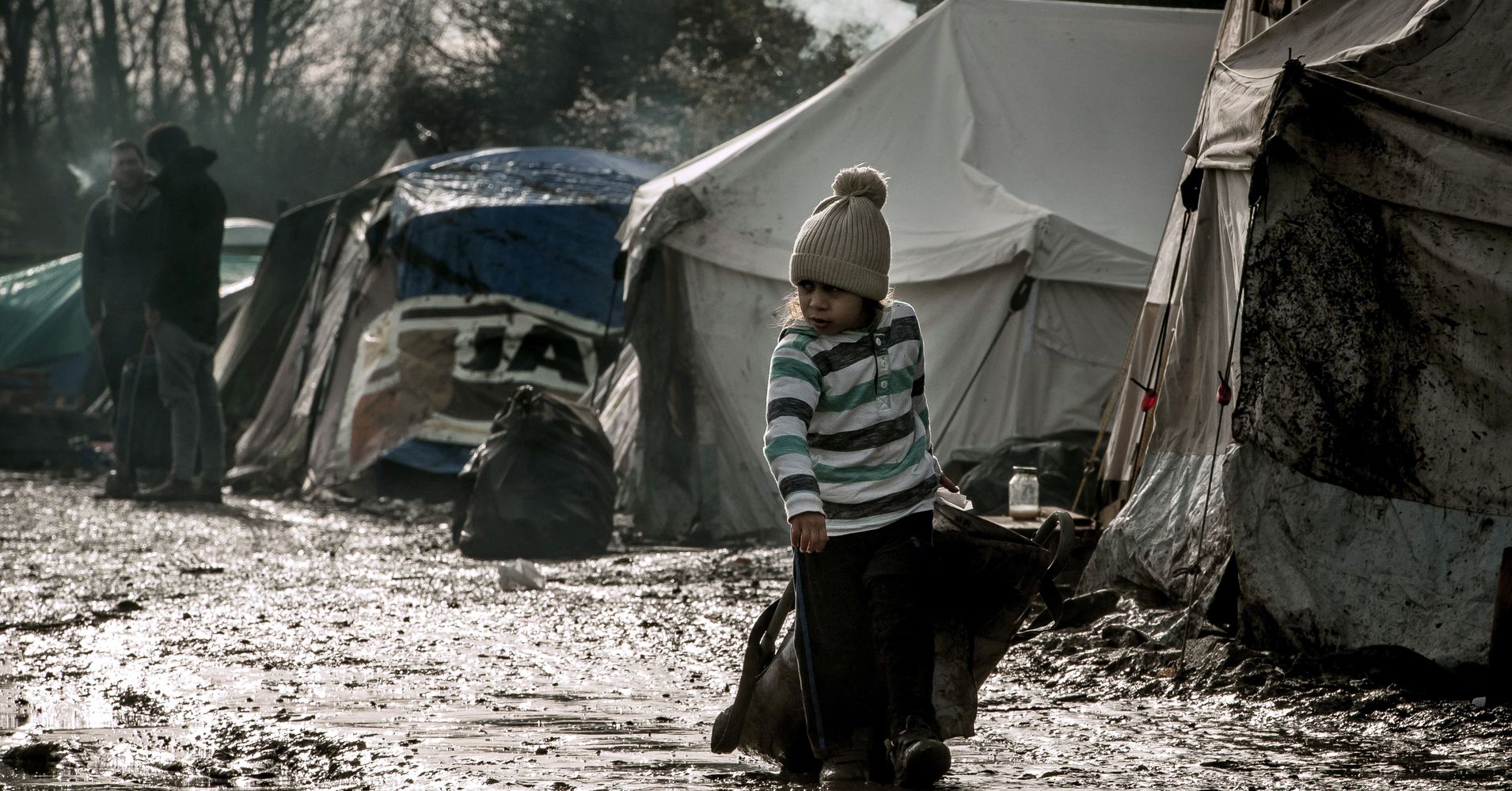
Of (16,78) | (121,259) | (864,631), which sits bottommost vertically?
(864,631)

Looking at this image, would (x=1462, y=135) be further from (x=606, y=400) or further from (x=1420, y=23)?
(x=606, y=400)

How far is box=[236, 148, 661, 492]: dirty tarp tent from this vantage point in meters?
11.9

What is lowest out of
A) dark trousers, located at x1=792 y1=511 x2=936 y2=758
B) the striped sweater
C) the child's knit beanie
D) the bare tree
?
dark trousers, located at x1=792 y1=511 x2=936 y2=758

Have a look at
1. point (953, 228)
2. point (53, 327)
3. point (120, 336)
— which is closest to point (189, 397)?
point (120, 336)

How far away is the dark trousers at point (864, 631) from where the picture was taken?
3279mm

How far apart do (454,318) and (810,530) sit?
9.19 m

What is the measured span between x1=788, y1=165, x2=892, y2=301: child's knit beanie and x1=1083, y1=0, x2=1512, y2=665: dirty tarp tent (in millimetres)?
1830

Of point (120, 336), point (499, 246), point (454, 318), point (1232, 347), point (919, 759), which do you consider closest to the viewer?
point (919, 759)

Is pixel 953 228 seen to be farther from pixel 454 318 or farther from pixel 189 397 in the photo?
pixel 189 397

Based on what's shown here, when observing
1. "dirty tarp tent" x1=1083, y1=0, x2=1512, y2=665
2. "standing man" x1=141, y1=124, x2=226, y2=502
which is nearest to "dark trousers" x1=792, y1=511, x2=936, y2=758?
"dirty tarp tent" x1=1083, y1=0, x2=1512, y2=665

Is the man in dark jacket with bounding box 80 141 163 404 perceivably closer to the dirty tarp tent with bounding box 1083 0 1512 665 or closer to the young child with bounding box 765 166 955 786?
the dirty tarp tent with bounding box 1083 0 1512 665

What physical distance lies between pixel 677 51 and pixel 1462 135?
24138 mm

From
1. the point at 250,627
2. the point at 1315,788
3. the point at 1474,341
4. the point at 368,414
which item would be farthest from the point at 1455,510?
the point at 368,414

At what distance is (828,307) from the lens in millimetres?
3383
